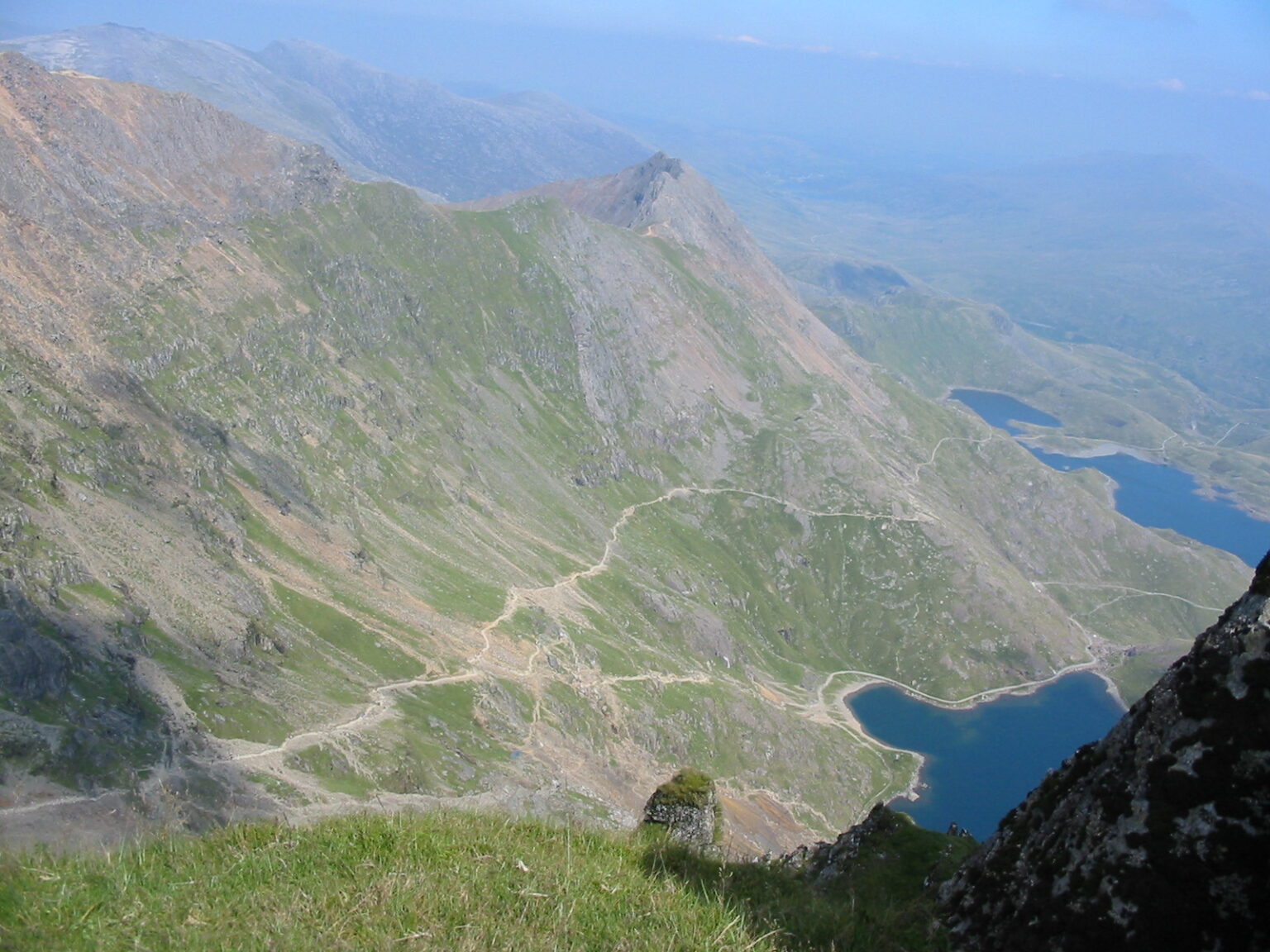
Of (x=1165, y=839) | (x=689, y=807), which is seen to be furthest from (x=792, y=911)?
(x=689, y=807)

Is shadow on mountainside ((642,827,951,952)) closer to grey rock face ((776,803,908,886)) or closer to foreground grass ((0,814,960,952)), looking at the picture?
foreground grass ((0,814,960,952))

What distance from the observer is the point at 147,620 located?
112 m

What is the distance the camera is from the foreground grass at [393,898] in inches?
446

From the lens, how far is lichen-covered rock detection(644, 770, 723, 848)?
3208cm

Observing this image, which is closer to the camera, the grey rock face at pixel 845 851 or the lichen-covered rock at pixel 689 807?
the lichen-covered rock at pixel 689 807

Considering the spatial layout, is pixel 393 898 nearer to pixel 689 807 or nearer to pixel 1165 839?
pixel 1165 839

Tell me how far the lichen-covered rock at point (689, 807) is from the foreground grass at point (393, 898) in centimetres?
1615

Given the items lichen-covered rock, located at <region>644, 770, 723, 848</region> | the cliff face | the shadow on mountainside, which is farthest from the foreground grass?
lichen-covered rock, located at <region>644, 770, 723, 848</region>

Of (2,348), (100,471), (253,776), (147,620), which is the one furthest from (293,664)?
(2,348)

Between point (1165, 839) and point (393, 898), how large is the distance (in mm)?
17064

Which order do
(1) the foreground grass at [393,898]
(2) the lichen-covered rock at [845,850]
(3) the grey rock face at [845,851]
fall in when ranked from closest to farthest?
(1) the foreground grass at [393,898] → (3) the grey rock face at [845,851] → (2) the lichen-covered rock at [845,850]

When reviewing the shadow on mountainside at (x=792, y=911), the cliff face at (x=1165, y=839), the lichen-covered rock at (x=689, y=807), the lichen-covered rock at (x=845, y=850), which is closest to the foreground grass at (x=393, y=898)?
the shadow on mountainside at (x=792, y=911)

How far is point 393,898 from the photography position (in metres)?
12.3

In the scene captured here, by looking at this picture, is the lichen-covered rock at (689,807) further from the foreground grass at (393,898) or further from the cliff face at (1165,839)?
the foreground grass at (393,898)
